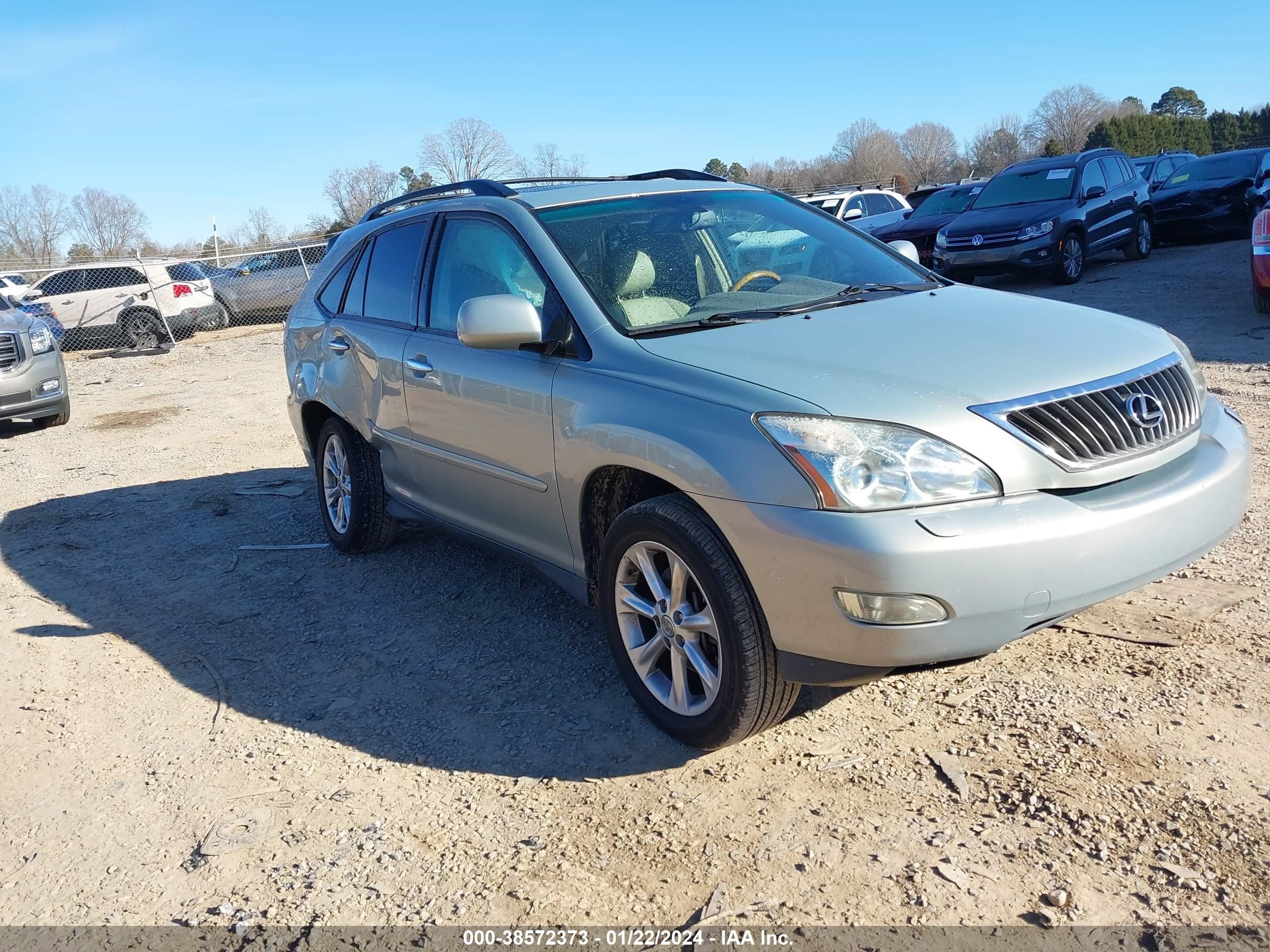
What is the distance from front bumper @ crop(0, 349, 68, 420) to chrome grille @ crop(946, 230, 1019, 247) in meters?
11.1

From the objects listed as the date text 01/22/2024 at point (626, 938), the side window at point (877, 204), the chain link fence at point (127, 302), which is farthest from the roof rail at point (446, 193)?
the side window at point (877, 204)

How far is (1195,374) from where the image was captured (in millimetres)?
3561

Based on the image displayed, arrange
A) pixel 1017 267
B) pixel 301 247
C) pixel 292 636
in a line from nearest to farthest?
pixel 292 636
pixel 1017 267
pixel 301 247

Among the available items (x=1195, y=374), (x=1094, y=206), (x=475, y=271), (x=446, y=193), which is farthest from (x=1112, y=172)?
(x=475, y=271)

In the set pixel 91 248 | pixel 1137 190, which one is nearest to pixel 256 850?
pixel 1137 190

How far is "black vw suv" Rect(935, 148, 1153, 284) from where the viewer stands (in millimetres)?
14203

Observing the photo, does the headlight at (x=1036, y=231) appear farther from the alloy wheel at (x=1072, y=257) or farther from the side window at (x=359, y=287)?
the side window at (x=359, y=287)

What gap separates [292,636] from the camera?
4.72m

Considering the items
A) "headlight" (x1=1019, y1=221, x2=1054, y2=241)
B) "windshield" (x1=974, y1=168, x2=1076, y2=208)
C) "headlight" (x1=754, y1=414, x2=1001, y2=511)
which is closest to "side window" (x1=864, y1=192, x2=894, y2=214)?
"windshield" (x1=974, y1=168, x2=1076, y2=208)

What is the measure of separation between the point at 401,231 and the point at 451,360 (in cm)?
107

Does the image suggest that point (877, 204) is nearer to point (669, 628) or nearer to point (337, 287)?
point (337, 287)

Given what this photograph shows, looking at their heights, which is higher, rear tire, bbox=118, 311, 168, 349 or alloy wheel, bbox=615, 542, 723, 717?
rear tire, bbox=118, 311, 168, 349

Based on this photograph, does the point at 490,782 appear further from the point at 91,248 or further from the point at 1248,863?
the point at 91,248

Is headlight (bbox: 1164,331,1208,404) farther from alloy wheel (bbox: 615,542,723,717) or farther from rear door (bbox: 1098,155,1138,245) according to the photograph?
rear door (bbox: 1098,155,1138,245)
